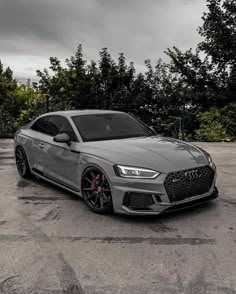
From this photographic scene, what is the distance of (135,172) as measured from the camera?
4.05m

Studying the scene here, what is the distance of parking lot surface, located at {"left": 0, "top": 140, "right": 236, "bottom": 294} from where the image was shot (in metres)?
2.81

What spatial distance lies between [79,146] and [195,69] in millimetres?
10004

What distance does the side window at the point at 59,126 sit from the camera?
518 cm

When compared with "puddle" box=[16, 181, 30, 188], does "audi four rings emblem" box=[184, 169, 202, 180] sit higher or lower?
higher

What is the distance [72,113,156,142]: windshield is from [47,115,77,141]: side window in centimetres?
Result: 13

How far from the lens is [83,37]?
16359mm

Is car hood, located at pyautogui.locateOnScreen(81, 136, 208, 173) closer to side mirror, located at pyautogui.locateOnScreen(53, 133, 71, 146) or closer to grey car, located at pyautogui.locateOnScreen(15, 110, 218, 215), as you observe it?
grey car, located at pyautogui.locateOnScreen(15, 110, 218, 215)

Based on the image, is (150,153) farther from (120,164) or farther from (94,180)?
(94,180)

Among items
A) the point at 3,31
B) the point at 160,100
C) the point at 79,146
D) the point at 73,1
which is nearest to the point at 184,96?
the point at 160,100

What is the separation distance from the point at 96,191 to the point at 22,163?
2427 mm

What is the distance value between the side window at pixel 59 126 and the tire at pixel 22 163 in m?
0.86

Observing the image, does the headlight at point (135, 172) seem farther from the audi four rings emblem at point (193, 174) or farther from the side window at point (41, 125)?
the side window at point (41, 125)

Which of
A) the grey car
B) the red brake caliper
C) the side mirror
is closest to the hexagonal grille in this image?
the grey car

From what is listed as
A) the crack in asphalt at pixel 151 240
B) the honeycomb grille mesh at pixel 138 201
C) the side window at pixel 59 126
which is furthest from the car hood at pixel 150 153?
the crack in asphalt at pixel 151 240
